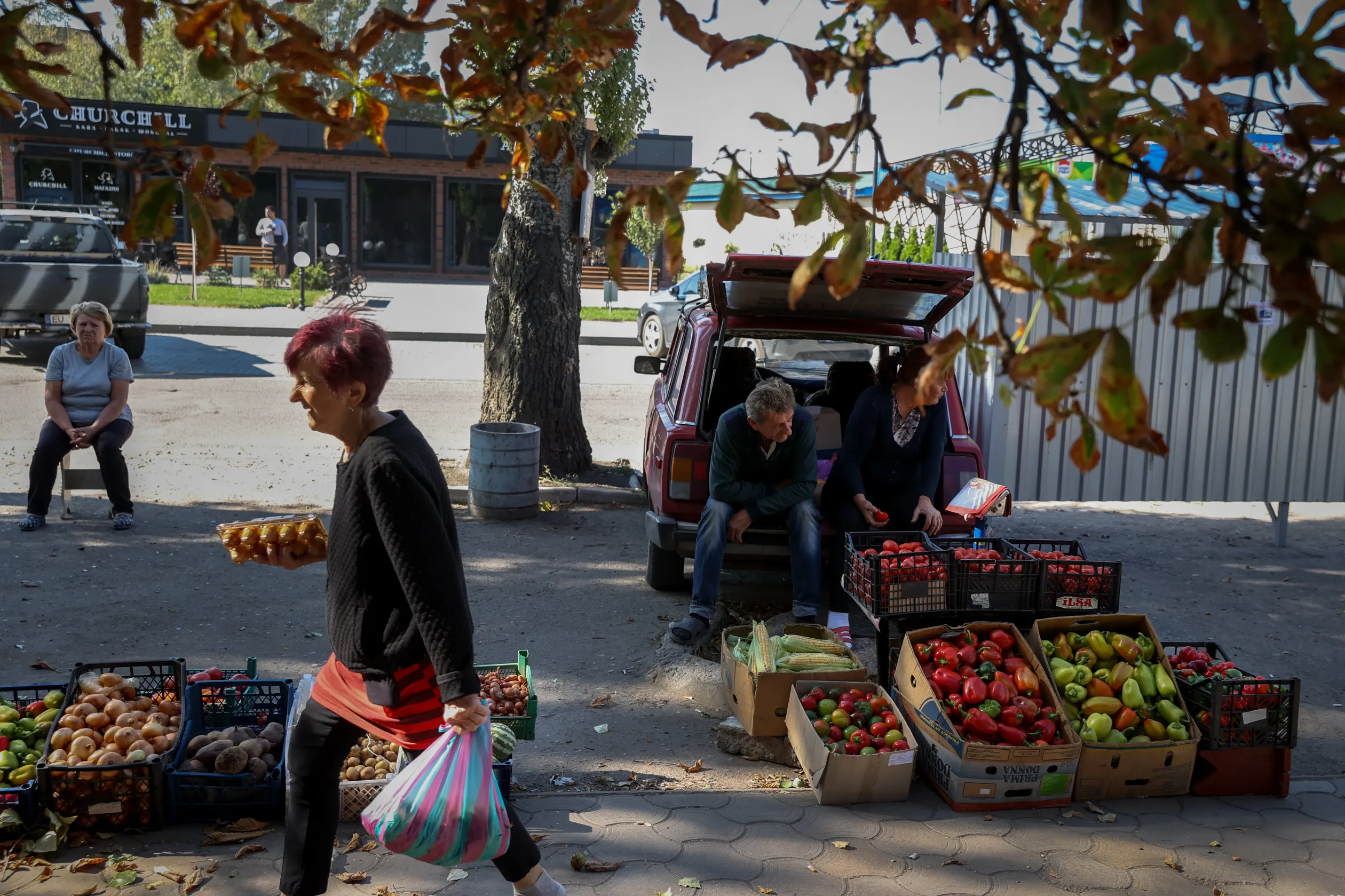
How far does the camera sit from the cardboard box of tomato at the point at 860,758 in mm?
4480

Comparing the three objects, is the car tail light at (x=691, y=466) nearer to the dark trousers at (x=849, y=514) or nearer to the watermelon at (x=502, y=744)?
the dark trousers at (x=849, y=514)

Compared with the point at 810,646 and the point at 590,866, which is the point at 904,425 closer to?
the point at 810,646

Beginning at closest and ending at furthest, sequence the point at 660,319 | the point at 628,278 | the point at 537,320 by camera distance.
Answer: the point at 537,320
the point at 660,319
the point at 628,278

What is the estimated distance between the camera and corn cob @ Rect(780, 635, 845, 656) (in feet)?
17.6

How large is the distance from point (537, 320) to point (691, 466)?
3.70 meters

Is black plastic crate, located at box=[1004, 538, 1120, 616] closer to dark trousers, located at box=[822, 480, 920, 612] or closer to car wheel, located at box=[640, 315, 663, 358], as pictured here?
dark trousers, located at box=[822, 480, 920, 612]

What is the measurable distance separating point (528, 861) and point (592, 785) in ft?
4.47

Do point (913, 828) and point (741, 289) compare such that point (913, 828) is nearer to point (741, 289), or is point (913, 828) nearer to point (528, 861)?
point (528, 861)

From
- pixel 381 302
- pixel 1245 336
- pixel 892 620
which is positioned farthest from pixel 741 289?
pixel 381 302

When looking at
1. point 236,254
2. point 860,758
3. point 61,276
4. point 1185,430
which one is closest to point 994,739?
point 860,758

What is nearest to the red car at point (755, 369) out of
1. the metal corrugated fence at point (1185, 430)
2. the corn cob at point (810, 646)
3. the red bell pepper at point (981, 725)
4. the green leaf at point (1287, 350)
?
the corn cob at point (810, 646)

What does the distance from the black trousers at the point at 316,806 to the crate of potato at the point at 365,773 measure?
2.07 feet

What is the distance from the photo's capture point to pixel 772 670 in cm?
499

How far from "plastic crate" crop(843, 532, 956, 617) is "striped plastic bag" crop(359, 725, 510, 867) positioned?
7.73ft
